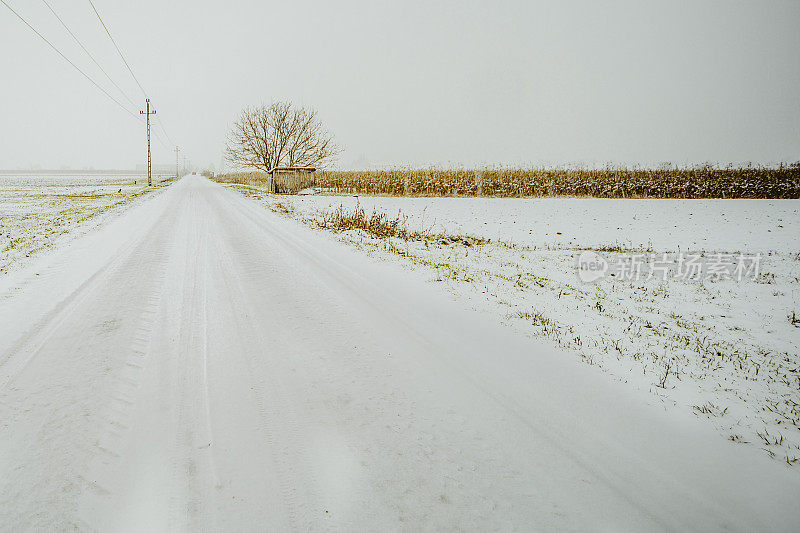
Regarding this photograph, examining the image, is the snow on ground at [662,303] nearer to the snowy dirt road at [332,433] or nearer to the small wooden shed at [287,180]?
the snowy dirt road at [332,433]

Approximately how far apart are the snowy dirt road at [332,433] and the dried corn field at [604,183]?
2130cm

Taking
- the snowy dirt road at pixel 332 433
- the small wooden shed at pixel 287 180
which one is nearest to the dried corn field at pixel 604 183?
the small wooden shed at pixel 287 180

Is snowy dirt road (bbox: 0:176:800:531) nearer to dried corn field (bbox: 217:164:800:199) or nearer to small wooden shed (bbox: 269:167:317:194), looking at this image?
dried corn field (bbox: 217:164:800:199)

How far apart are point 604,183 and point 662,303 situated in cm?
2087

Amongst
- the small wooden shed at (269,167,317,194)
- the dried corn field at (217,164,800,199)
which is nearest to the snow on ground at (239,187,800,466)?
the dried corn field at (217,164,800,199)

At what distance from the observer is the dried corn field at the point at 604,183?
2309 cm

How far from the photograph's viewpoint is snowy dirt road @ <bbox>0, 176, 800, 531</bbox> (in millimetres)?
2057

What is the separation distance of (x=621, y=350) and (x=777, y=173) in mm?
30394

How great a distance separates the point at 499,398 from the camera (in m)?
3.18

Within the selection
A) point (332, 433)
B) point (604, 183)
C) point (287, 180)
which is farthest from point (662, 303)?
point (287, 180)

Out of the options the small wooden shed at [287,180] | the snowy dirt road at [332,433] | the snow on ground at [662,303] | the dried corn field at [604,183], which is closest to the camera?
the snowy dirt road at [332,433]

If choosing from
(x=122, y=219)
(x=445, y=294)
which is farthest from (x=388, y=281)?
(x=122, y=219)

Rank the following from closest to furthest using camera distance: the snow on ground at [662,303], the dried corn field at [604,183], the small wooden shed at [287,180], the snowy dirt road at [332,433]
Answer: the snowy dirt road at [332,433] → the snow on ground at [662,303] → the dried corn field at [604,183] → the small wooden shed at [287,180]

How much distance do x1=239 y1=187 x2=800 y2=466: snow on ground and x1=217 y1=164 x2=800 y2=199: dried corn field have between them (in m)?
9.55
